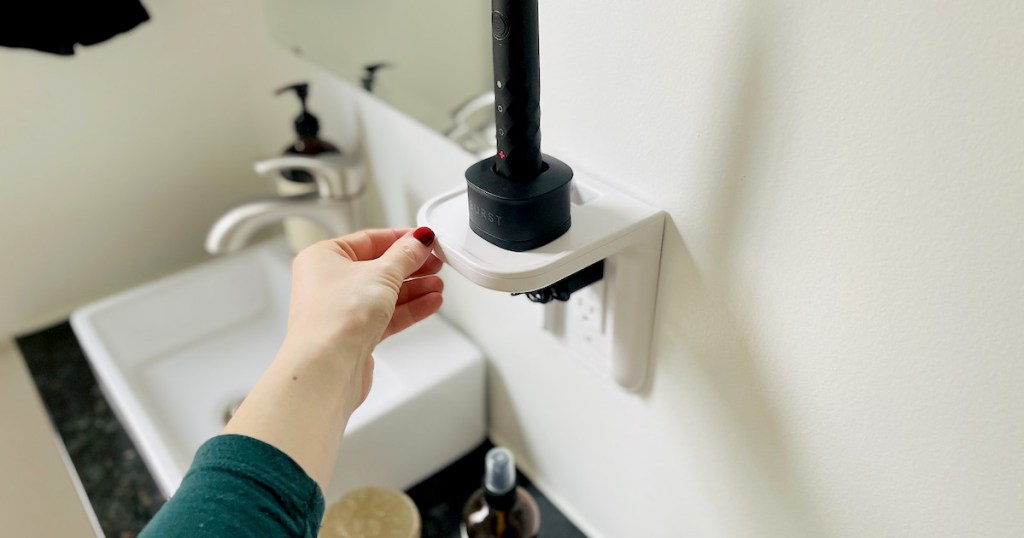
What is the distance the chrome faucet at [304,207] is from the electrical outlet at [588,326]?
361mm

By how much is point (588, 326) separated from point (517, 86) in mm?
244

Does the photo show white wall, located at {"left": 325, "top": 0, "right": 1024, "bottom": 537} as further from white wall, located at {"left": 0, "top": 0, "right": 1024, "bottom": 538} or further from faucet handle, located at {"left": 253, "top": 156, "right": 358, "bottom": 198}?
faucet handle, located at {"left": 253, "top": 156, "right": 358, "bottom": 198}

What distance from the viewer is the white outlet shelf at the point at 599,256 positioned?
1.64ft

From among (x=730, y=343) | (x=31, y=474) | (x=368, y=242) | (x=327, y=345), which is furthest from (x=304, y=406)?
(x=31, y=474)

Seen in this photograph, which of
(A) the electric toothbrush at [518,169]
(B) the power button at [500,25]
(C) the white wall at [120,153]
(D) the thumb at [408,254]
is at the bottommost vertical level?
(C) the white wall at [120,153]

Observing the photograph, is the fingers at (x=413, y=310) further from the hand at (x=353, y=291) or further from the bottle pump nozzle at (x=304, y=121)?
the bottle pump nozzle at (x=304, y=121)

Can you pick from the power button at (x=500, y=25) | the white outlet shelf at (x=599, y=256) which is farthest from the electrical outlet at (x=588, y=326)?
the power button at (x=500, y=25)

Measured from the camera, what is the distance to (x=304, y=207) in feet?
2.98

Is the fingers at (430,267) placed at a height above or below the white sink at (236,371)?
above

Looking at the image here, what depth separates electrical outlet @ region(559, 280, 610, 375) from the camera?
0.62 m

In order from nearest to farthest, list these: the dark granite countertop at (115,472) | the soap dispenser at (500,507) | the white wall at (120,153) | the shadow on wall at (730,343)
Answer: the shadow on wall at (730,343), the soap dispenser at (500,507), the dark granite countertop at (115,472), the white wall at (120,153)

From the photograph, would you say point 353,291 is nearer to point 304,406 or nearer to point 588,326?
point 304,406

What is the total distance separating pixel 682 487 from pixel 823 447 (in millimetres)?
161

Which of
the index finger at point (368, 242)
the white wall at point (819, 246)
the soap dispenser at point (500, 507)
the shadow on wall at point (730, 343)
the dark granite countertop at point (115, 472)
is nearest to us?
the white wall at point (819, 246)
